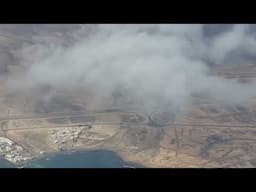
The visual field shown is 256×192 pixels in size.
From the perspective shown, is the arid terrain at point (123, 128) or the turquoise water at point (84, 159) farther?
the arid terrain at point (123, 128)

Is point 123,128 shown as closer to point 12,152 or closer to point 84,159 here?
point 84,159

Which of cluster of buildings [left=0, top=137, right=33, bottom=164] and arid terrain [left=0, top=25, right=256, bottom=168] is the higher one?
arid terrain [left=0, top=25, right=256, bottom=168]

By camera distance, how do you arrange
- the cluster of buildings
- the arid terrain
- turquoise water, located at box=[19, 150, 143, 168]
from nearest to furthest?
turquoise water, located at box=[19, 150, 143, 168]
the cluster of buildings
the arid terrain

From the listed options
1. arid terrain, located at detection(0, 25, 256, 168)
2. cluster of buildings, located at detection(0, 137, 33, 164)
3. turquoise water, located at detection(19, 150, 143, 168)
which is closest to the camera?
turquoise water, located at detection(19, 150, 143, 168)

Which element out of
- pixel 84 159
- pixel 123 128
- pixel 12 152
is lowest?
pixel 84 159

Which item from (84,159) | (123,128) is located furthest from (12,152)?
(123,128)

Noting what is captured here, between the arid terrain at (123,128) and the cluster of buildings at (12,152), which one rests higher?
the arid terrain at (123,128)
